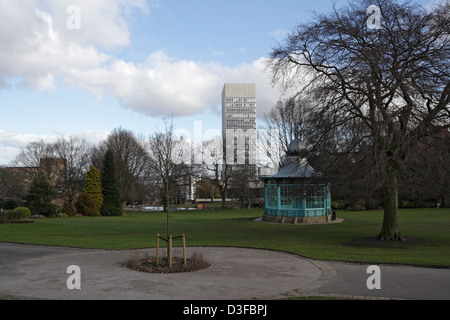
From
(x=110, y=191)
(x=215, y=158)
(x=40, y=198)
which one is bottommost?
(x=40, y=198)

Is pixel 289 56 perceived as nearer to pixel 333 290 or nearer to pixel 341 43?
pixel 341 43

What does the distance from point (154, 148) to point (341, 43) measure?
4233cm

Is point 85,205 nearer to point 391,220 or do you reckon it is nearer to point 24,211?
point 24,211

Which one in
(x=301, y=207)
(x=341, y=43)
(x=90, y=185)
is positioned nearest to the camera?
(x=341, y=43)

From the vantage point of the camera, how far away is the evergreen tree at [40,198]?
40.6m

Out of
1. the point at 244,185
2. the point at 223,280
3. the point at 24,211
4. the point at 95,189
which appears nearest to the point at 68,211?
the point at 95,189

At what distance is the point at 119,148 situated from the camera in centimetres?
5631

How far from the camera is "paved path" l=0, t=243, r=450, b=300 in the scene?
860cm

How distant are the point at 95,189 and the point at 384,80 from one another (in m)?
41.4

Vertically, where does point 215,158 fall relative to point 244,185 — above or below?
above

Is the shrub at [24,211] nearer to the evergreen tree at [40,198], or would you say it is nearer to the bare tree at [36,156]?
the evergreen tree at [40,198]

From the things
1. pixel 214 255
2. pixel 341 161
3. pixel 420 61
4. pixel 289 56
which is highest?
pixel 289 56

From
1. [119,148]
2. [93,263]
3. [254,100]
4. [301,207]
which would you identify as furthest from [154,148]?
[254,100]

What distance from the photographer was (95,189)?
49250 mm
